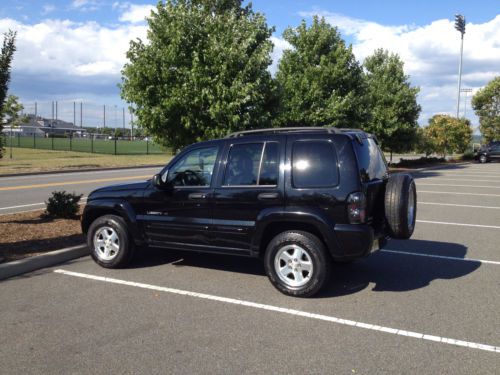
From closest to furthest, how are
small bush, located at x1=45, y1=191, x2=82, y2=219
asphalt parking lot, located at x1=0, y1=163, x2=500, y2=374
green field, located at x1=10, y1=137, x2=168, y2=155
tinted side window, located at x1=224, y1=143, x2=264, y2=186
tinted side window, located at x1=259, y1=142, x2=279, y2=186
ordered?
asphalt parking lot, located at x1=0, y1=163, x2=500, y2=374, tinted side window, located at x1=259, y1=142, x2=279, y2=186, tinted side window, located at x1=224, y1=143, x2=264, y2=186, small bush, located at x1=45, y1=191, x2=82, y2=219, green field, located at x1=10, y1=137, x2=168, y2=155

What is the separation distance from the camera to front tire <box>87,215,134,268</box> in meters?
6.34

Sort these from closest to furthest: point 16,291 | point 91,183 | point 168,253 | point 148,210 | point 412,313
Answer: point 412,313 → point 16,291 → point 148,210 → point 168,253 → point 91,183

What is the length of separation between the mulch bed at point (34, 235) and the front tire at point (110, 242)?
838 millimetres

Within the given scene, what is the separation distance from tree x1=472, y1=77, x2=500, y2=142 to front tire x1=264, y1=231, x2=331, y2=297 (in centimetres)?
5107

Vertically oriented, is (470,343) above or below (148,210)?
below

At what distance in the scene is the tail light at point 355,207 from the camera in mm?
5008

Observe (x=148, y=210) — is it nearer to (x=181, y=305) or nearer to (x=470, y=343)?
(x=181, y=305)

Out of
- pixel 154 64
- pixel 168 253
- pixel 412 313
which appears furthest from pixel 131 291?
pixel 154 64

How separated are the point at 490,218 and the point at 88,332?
9379 millimetres

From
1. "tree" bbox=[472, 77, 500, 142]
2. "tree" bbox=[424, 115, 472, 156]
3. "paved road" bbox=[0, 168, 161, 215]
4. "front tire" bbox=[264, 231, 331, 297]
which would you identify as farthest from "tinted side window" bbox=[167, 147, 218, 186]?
"tree" bbox=[472, 77, 500, 142]

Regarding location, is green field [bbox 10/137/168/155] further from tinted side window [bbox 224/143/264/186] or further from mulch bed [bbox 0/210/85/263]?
tinted side window [bbox 224/143/264/186]

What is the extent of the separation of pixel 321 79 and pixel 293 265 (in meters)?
15.2

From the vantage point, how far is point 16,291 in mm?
5410

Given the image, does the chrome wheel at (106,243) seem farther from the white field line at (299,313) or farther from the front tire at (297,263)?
the front tire at (297,263)
